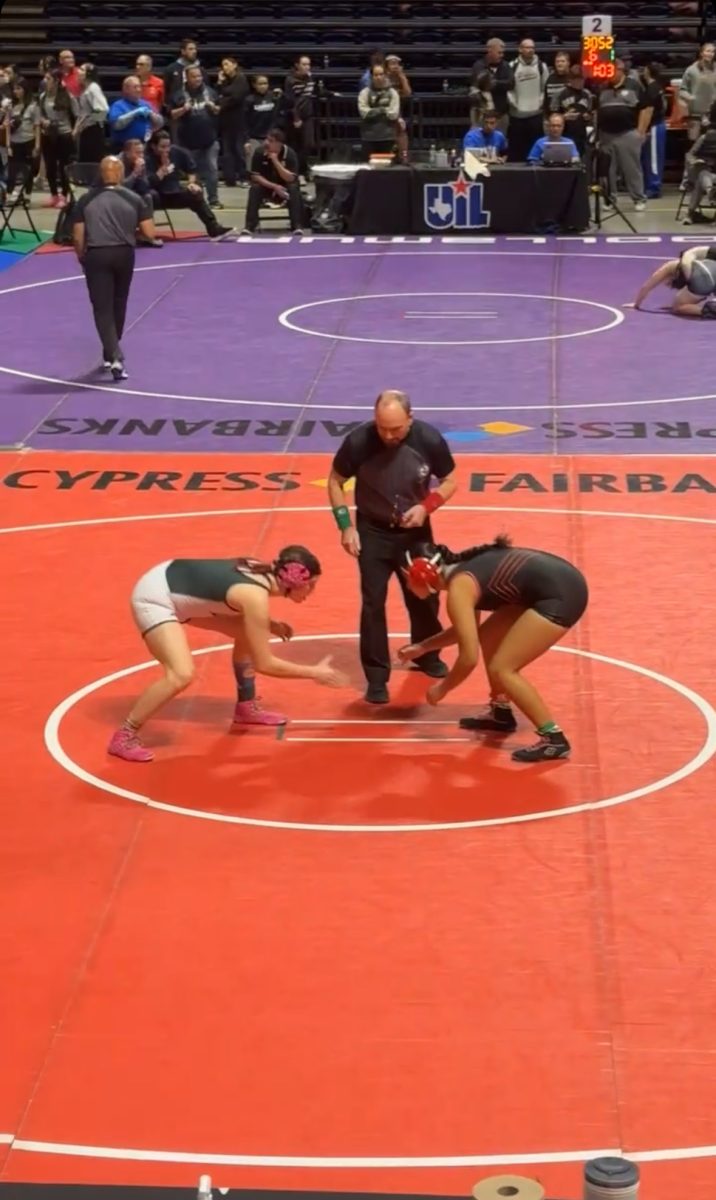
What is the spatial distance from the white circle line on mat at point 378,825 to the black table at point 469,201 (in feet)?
51.7

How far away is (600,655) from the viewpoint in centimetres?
1111

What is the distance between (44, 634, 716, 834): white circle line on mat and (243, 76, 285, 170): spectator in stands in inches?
759

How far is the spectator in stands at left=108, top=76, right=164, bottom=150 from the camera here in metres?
26.2

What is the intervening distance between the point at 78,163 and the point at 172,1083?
2078cm

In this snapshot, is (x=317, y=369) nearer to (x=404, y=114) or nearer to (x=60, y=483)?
(x=60, y=483)

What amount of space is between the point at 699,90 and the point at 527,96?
2.52m

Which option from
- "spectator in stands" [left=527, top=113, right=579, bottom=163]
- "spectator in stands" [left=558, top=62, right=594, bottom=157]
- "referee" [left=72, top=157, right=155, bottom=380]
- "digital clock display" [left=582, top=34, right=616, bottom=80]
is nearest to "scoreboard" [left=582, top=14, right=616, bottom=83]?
"digital clock display" [left=582, top=34, right=616, bottom=80]

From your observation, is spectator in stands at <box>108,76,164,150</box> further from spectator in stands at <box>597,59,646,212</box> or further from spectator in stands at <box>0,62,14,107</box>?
spectator in stands at <box>597,59,646,212</box>

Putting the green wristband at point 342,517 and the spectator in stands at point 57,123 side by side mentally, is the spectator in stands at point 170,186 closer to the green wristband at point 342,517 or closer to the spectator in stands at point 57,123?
the spectator in stands at point 57,123

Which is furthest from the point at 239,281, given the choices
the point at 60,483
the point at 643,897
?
the point at 643,897

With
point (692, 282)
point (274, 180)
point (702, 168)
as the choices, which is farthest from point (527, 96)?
point (692, 282)

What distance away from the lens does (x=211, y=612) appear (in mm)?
9617

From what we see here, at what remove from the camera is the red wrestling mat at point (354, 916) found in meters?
6.50

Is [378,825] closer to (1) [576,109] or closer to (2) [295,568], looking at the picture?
(2) [295,568]
